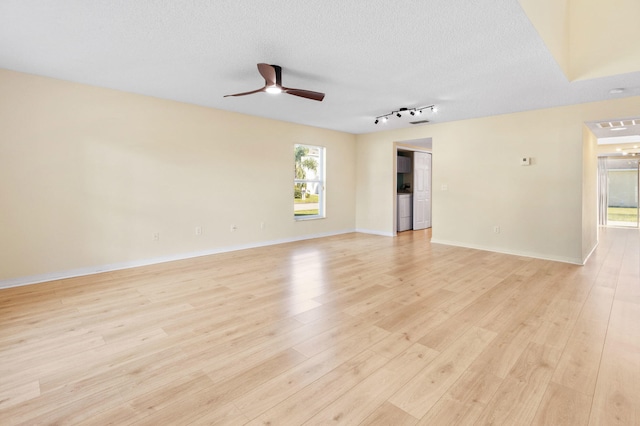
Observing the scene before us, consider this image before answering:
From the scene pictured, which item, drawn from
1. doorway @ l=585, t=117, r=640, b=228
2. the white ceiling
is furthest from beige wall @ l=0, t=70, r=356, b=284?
doorway @ l=585, t=117, r=640, b=228

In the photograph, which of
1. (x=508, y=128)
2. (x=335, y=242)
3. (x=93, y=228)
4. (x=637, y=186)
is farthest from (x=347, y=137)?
(x=637, y=186)

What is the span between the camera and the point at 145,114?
4.52 metres

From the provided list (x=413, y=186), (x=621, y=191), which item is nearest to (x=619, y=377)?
(x=413, y=186)

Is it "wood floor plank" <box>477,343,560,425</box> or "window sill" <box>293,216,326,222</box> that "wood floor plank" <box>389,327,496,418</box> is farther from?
"window sill" <box>293,216,326,222</box>

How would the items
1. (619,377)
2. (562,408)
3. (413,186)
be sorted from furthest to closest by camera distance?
1. (413,186)
2. (619,377)
3. (562,408)

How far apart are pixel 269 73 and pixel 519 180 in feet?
15.1

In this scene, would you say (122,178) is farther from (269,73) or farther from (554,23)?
(554,23)

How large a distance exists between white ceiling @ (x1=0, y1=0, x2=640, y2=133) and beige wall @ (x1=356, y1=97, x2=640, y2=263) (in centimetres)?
52

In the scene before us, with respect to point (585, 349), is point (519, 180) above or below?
above

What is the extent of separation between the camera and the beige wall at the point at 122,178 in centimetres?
365

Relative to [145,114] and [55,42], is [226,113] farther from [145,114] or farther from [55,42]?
[55,42]

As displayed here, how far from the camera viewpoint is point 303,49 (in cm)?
294

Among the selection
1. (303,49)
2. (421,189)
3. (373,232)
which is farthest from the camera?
(421,189)

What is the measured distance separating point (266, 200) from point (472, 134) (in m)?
4.19
